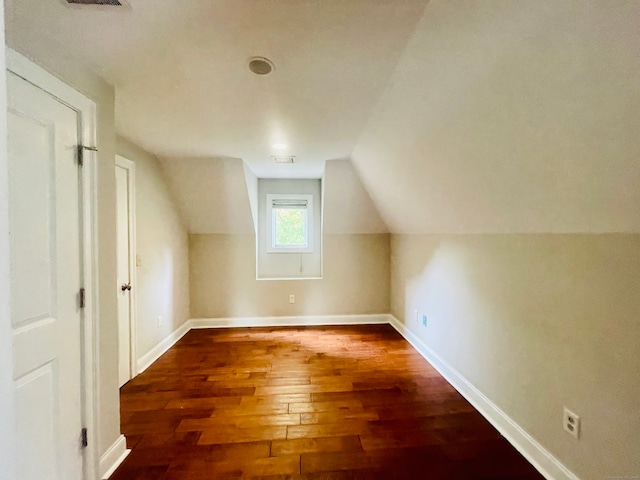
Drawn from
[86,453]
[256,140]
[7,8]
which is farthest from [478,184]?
[86,453]

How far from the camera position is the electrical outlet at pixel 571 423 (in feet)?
4.63

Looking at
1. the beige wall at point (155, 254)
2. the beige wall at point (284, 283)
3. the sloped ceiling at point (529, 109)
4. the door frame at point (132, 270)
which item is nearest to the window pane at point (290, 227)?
the beige wall at point (284, 283)

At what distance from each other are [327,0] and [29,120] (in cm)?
131

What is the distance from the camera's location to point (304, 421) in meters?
2.01

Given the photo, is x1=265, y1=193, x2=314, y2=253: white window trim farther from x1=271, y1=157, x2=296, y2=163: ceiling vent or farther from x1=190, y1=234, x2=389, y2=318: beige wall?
x1=271, y1=157, x2=296, y2=163: ceiling vent

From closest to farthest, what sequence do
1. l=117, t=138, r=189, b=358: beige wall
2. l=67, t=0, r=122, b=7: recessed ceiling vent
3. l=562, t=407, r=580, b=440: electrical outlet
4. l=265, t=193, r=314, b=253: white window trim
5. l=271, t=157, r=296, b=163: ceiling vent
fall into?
l=67, t=0, r=122, b=7: recessed ceiling vent
l=562, t=407, r=580, b=440: electrical outlet
l=117, t=138, r=189, b=358: beige wall
l=271, t=157, r=296, b=163: ceiling vent
l=265, t=193, r=314, b=253: white window trim

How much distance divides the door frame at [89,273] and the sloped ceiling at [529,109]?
5.45 feet

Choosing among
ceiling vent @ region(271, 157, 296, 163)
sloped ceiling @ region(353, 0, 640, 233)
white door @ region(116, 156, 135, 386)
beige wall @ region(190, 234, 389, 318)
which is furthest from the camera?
beige wall @ region(190, 234, 389, 318)

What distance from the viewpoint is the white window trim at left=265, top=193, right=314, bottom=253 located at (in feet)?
14.3

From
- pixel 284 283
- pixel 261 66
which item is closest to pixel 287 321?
pixel 284 283

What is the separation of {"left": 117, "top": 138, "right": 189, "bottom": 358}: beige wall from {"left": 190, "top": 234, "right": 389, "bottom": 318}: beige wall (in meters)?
0.31

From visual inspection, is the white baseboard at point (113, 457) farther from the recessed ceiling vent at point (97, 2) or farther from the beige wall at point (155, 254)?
the recessed ceiling vent at point (97, 2)

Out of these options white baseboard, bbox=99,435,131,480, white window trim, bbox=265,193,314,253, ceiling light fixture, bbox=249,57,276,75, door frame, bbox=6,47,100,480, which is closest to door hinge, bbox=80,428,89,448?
door frame, bbox=6,47,100,480

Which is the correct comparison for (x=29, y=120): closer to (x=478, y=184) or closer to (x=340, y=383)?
(x=478, y=184)
